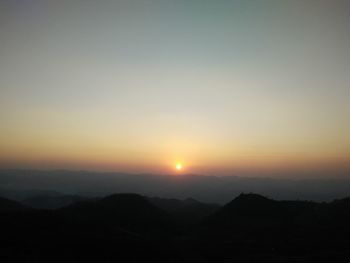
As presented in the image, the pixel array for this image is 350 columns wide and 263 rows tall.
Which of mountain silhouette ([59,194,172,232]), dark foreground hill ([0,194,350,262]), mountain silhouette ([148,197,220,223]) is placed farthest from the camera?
mountain silhouette ([148,197,220,223])

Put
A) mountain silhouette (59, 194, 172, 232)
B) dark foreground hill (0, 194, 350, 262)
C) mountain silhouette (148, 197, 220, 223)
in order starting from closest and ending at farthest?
dark foreground hill (0, 194, 350, 262) → mountain silhouette (59, 194, 172, 232) → mountain silhouette (148, 197, 220, 223)

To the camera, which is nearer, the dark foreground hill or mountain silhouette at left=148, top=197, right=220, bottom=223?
the dark foreground hill

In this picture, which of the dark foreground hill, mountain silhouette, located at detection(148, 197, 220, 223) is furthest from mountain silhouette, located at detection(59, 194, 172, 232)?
mountain silhouette, located at detection(148, 197, 220, 223)

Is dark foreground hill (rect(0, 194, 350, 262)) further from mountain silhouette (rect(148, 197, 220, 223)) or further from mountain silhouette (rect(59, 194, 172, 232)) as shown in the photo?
mountain silhouette (rect(148, 197, 220, 223))

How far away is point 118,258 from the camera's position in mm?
32938

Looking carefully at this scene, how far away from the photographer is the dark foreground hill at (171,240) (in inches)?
1303

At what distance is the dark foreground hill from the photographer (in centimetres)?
3309

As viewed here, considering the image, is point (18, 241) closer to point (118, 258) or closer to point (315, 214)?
point (118, 258)

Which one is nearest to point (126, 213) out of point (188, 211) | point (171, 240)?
point (171, 240)

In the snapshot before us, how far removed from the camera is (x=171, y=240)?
4962cm

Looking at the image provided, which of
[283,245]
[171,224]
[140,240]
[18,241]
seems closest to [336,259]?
[283,245]

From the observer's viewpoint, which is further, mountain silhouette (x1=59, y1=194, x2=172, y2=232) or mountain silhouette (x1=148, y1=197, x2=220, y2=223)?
mountain silhouette (x1=148, y1=197, x2=220, y2=223)

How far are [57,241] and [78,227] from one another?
5.55m

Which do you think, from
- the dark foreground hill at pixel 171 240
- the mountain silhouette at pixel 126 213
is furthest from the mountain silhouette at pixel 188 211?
the dark foreground hill at pixel 171 240
